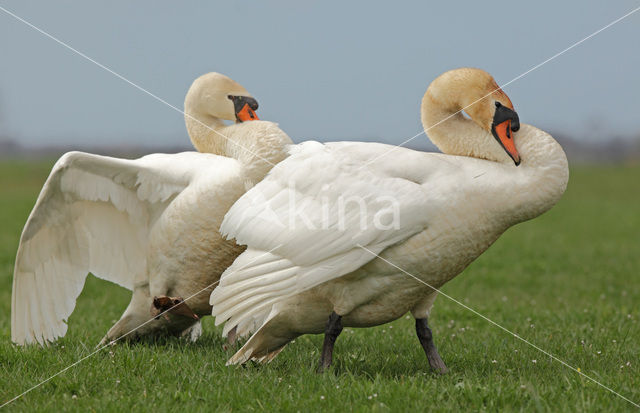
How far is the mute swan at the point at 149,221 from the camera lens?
5.04 metres

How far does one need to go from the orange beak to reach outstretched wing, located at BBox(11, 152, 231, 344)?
377 millimetres

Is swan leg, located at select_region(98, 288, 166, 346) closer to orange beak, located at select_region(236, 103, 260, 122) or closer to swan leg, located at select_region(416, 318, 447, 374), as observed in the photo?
orange beak, located at select_region(236, 103, 260, 122)

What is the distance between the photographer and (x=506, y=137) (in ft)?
14.5

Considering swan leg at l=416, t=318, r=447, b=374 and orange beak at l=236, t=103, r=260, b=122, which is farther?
orange beak at l=236, t=103, r=260, b=122

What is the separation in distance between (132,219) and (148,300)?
64 cm

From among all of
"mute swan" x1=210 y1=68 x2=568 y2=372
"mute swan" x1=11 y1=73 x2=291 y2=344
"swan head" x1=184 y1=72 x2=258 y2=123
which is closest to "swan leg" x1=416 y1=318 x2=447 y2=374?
"mute swan" x1=210 y1=68 x2=568 y2=372

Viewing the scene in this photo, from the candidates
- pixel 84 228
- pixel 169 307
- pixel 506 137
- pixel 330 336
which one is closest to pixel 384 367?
pixel 330 336

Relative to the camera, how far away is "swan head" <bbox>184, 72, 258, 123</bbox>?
550 centimetres

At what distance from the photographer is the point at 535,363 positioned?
496 centimetres

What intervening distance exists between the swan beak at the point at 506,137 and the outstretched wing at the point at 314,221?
51cm

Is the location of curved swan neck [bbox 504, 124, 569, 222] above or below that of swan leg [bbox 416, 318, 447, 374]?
above

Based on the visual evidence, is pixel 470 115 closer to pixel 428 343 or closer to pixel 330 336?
pixel 428 343

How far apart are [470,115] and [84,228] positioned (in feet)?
9.87

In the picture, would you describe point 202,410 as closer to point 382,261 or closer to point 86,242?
point 382,261
